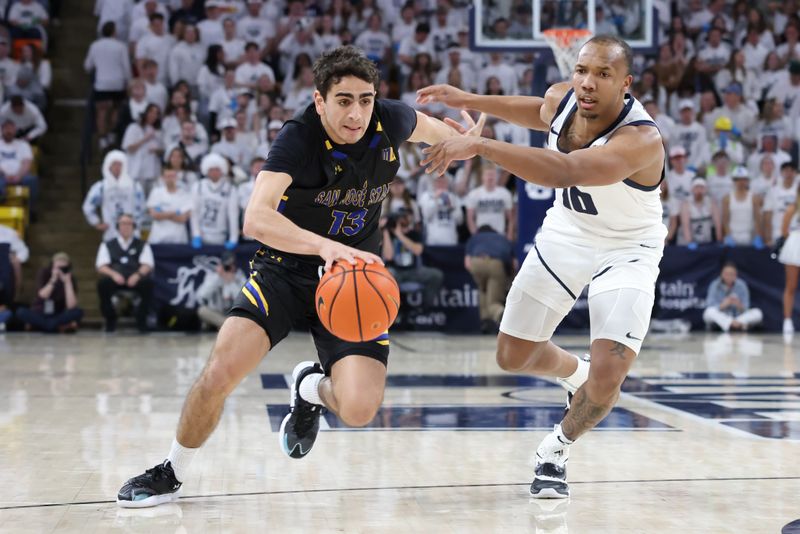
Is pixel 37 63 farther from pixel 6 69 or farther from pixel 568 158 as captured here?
pixel 568 158

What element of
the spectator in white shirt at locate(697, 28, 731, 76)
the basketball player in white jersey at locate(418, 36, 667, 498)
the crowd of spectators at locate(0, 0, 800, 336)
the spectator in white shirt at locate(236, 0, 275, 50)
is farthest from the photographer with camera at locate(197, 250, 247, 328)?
the basketball player in white jersey at locate(418, 36, 667, 498)

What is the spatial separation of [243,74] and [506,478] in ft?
40.8

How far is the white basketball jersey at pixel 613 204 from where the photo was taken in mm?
5586

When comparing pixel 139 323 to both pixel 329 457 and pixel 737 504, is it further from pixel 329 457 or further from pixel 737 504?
pixel 737 504

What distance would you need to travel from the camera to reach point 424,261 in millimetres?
14930

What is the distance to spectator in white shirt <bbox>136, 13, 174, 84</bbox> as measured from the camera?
17391 millimetres

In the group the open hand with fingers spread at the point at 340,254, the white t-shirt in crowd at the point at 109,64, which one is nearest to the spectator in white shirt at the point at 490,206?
the white t-shirt in crowd at the point at 109,64

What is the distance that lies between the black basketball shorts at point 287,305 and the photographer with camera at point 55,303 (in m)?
9.45

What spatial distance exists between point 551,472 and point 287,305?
147 cm

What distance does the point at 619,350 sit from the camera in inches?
212

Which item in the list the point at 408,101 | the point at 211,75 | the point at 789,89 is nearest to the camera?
the point at 408,101

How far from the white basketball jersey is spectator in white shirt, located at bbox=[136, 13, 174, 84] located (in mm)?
12645

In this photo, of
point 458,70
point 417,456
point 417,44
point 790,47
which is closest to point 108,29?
point 417,44

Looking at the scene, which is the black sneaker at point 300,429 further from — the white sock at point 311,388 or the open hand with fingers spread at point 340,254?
the open hand with fingers spread at point 340,254
